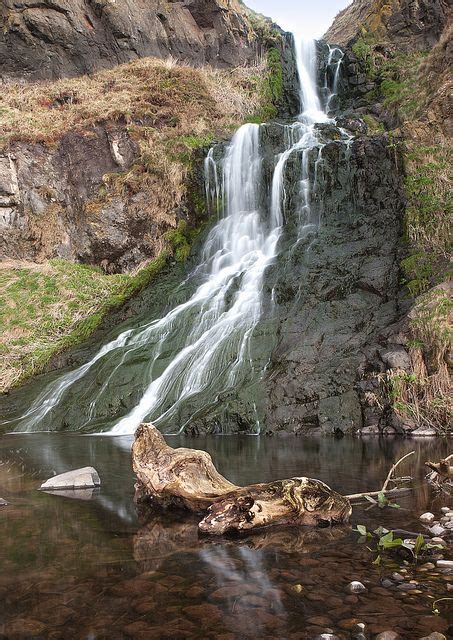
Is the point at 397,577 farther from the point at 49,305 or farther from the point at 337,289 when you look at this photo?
the point at 49,305

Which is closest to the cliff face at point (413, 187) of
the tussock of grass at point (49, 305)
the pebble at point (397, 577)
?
the pebble at point (397, 577)

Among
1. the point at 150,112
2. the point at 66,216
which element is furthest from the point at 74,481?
the point at 150,112

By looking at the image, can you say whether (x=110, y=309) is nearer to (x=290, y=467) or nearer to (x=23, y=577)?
(x=290, y=467)

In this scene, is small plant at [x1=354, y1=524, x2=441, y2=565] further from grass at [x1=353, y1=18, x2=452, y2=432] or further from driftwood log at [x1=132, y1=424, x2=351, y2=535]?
grass at [x1=353, y1=18, x2=452, y2=432]

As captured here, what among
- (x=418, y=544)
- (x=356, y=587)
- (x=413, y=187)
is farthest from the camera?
(x=413, y=187)

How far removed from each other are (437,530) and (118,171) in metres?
18.3

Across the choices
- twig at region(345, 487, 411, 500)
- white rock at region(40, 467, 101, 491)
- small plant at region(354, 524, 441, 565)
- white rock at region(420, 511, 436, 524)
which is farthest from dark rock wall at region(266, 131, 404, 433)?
small plant at region(354, 524, 441, 565)

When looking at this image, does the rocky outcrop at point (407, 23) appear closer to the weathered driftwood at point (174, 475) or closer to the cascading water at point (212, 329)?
the cascading water at point (212, 329)

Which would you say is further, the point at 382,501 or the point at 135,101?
the point at 135,101

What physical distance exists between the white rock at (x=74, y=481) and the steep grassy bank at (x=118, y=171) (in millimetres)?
8555

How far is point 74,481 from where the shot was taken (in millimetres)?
5523

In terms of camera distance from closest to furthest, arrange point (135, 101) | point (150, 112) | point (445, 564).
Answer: point (445, 564) → point (150, 112) → point (135, 101)

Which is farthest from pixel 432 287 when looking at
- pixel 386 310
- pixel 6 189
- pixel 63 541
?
pixel 6 189

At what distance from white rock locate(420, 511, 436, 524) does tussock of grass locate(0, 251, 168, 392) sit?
38.7 ft
